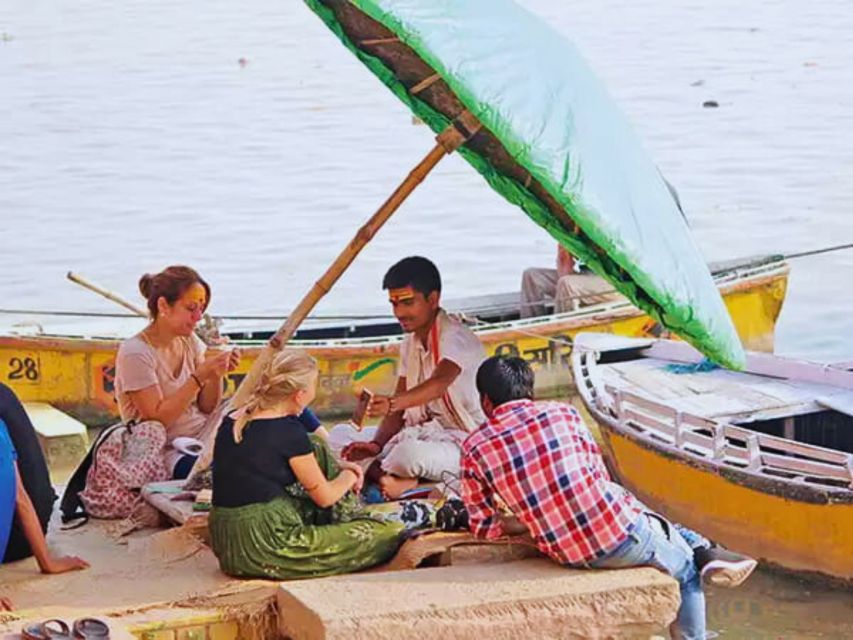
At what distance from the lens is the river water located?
2008 cm

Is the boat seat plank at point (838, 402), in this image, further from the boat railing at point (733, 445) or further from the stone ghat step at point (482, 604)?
the stone ghat step at point (482, 604)

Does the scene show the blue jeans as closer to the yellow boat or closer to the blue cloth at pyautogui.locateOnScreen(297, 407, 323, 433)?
the blue cloth at pyautogui.locateOnScreen(297, 407, 323, 433)

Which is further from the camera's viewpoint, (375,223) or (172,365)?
(172,365)

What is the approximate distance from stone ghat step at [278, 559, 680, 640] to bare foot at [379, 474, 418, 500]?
36.6 inches

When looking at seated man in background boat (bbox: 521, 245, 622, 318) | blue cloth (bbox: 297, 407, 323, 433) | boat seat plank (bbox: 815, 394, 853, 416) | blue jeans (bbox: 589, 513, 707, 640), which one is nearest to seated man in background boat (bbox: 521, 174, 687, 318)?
seated man in background boat (bbox: 521, 245, 622, 318)

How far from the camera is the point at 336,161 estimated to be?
26984mm

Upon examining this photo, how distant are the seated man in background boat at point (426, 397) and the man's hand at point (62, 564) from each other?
1.17 meters

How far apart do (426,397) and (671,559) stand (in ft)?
4.26

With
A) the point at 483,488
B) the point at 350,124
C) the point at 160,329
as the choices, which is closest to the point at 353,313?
the point at 160,329

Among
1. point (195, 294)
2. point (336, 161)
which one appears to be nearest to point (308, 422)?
point (195, 294)

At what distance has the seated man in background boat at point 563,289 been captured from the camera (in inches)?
561

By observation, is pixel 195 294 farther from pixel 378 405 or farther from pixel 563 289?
pixel 563 289

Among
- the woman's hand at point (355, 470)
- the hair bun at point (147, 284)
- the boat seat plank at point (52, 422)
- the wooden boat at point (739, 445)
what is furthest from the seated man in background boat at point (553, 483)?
the boat seat plank at point (52, 422)

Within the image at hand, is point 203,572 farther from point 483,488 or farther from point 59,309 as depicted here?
point 59,309
